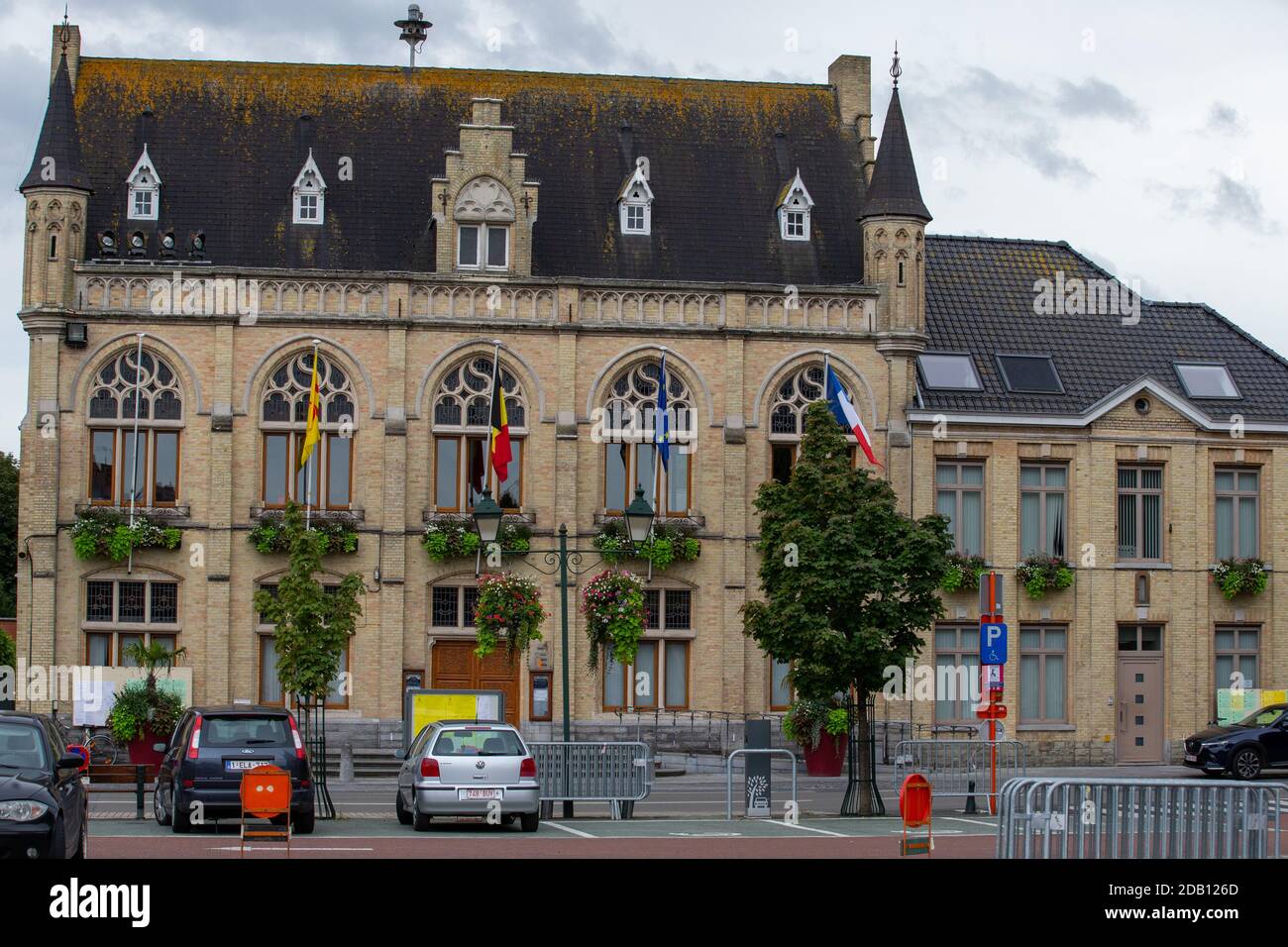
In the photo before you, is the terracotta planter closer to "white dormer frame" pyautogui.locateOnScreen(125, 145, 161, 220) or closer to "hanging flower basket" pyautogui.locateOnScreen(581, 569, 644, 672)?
"hanging flower basket" pyautogui.locateOnScreen(581, 569, 644, 672)

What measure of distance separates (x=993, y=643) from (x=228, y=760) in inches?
452

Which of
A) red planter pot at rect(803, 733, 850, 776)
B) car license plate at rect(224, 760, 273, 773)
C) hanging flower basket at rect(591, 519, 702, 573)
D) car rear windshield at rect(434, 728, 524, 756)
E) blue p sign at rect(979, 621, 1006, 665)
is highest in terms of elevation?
hanging flower basket at rect(591, 519, 702, 573)

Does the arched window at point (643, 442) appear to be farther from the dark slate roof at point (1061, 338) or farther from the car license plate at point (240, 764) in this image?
the car license plate at point (240, 764)

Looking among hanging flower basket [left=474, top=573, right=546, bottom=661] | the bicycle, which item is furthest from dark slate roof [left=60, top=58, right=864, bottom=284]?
the bicycle

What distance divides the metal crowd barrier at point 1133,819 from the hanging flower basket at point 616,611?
24.5m

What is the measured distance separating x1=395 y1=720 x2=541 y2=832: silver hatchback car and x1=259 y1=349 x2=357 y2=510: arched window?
16.5 meters

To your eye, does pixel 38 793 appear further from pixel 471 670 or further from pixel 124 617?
pixel 471 670

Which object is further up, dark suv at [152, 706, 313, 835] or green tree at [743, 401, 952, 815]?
green tree at [743, 401, 952, 815]

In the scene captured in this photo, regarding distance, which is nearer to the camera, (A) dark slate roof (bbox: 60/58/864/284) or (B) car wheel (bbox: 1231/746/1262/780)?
(B) car wheel (bbox: 1231/746/1262/780)

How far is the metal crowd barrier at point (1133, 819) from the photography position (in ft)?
52.1

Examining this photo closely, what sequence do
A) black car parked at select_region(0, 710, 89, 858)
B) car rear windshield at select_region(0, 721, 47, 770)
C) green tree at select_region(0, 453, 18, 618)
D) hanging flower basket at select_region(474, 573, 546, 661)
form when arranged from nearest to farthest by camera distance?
black car parked at select_region(0, 710, 89, 858), car rear windshield at select_region(0, 721, 47, 770), hanging flower basket at select_region(474, 573, 546, 661), green tree at select_region(0, 453, 18, 618)

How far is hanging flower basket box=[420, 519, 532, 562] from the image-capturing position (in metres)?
40.6
